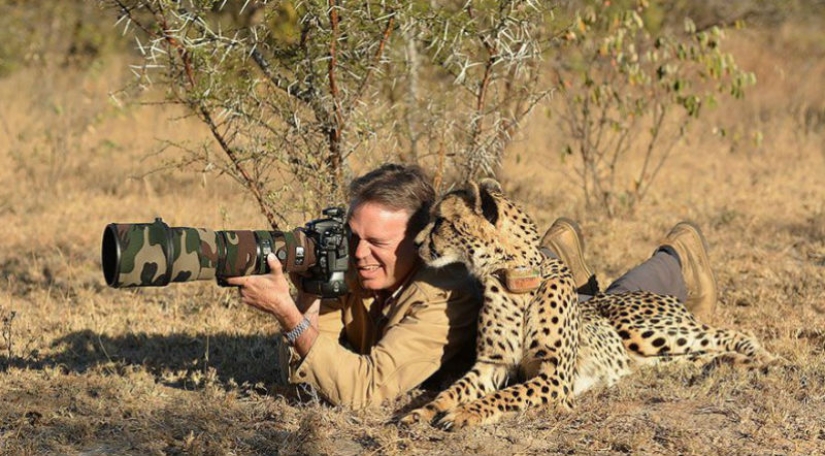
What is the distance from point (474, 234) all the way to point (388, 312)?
20.6 inches

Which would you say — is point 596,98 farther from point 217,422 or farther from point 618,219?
point 217,422

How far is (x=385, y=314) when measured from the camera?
14.7ft

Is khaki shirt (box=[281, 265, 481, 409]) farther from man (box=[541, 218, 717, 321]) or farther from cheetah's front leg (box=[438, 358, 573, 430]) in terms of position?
man (box=[541, 218, 717, 321])

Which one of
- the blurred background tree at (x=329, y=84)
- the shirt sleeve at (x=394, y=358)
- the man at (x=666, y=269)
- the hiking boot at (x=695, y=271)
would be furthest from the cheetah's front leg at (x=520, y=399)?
the hiking boot at (x=695, y=271)

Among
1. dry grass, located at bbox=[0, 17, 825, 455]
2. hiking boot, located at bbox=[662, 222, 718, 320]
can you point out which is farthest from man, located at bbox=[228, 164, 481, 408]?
hiking boot, located at bbox=[662, 222, 718, 320]

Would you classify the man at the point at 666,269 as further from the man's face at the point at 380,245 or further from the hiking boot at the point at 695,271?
the man's face at the point at 380,245

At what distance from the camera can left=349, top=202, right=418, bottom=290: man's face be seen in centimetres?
426

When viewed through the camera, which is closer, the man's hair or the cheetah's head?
the cheetah's head

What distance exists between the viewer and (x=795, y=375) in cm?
455

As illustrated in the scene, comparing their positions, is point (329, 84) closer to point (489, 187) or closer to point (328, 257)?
point (489, 187)

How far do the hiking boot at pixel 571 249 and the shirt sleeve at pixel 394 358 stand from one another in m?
1.46

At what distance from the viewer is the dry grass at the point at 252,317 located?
390 cm

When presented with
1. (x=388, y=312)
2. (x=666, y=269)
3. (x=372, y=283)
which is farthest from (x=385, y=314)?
(x=666, y=269)

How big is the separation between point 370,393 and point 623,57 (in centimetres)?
436
